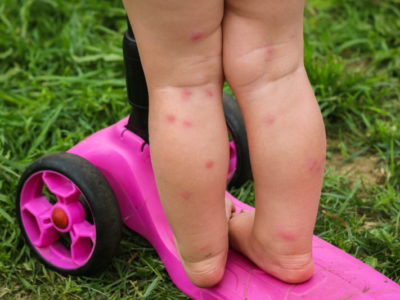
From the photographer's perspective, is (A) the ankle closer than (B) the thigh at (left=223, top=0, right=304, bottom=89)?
No

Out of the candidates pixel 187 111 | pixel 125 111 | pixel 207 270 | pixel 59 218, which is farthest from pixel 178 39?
pixel 125 111

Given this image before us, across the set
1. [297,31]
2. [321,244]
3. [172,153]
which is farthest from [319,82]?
[172,153]

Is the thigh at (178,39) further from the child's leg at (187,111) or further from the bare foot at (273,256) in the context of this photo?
the bare foot at (273,256)

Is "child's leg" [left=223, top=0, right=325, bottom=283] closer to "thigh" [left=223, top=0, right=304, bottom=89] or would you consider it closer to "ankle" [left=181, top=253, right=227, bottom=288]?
"thigh" [left=223, top=0, right=304, bottom=89]

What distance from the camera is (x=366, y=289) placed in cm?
101

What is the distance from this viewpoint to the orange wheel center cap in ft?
3.98

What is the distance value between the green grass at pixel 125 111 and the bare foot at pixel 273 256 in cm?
20

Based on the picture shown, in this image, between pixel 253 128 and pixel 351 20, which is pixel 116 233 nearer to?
pixel 253 128

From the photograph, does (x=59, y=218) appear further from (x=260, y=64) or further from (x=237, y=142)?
(x=260, y=64)

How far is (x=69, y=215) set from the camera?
3.96 ft

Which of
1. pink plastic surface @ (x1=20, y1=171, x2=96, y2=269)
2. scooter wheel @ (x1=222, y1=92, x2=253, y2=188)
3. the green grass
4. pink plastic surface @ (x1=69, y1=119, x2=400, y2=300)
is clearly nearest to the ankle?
pink plastic surface @ (x1=69, y1=119, x2=400, y2=300)

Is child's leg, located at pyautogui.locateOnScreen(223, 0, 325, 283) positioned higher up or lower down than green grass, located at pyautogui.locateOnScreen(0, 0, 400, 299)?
higher up

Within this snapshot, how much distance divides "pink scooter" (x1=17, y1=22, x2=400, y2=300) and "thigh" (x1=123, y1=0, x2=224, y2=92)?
0.67 feet

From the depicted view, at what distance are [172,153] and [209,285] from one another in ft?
0.98
